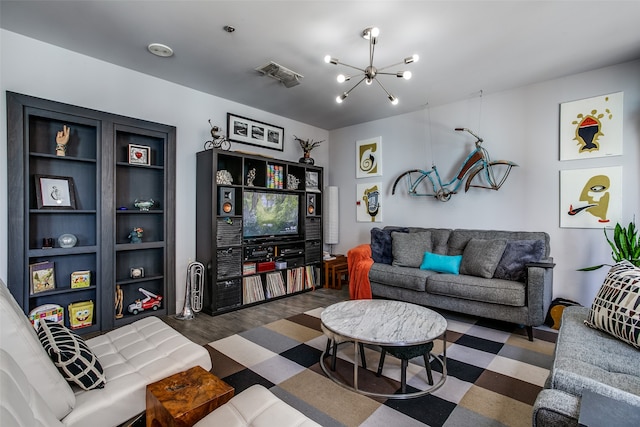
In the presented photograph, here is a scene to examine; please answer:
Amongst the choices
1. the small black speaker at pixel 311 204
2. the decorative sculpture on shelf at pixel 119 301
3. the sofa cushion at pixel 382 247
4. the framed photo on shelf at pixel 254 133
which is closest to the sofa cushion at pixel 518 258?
the sofa cushion at pixel 382 247

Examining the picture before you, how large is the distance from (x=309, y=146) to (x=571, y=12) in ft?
10.8

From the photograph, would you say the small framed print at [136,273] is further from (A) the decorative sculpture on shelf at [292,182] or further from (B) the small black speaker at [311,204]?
(B) the small black speaker at [311,204]

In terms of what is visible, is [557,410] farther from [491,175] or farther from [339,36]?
[491,175]

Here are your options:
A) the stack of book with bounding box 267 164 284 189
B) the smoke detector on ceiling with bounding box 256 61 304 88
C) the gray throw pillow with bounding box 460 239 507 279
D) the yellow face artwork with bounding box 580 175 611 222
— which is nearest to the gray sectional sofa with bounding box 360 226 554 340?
the gray throw pillow with bounding box 460 239 507 279

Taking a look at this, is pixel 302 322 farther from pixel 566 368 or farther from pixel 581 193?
pixel 581 193

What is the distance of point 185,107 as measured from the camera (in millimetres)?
3627

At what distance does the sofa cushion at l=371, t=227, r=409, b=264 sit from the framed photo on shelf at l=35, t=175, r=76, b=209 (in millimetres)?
3317

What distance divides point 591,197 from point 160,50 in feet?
14.8

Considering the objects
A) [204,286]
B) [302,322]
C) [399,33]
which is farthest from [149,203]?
[399,33]

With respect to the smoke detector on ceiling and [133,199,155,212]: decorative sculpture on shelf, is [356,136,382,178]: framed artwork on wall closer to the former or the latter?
the smoke detector on ceiling

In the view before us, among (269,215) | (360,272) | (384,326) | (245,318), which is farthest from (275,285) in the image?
(384,326)

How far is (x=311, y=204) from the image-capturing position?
4.73 metres

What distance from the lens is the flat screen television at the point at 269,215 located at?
389 centimetres

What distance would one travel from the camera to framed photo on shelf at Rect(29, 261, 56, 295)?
2625 mm
